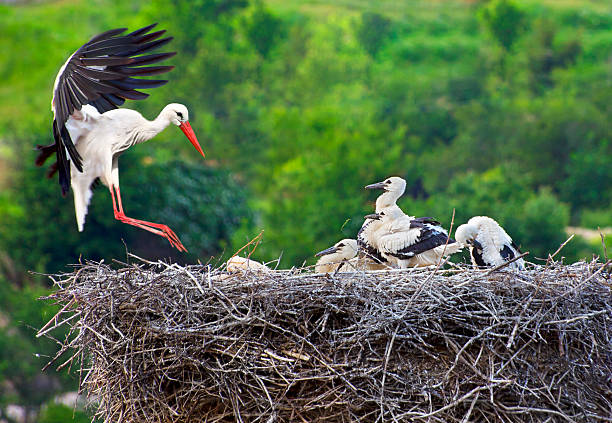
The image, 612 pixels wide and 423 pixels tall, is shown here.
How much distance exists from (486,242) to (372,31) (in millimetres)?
52868

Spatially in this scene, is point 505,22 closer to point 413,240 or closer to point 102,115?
point 413,240

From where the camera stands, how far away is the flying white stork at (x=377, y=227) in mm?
6879

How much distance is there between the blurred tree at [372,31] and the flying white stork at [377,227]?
51.8m

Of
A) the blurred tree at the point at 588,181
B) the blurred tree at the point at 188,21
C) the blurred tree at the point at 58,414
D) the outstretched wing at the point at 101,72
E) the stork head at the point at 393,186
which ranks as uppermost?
the outstretched wing at the point at 101,72

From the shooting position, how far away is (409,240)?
667 cm

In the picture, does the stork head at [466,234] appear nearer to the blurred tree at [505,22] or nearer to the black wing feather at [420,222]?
the black wing feather at [420,222]

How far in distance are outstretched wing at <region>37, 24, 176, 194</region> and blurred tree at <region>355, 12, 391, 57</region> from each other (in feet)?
171

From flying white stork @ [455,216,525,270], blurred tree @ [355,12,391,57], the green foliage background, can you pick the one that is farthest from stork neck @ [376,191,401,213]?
blurred tree @ [355,12,391,57]

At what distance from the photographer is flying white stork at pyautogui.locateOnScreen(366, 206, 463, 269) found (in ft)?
21.8

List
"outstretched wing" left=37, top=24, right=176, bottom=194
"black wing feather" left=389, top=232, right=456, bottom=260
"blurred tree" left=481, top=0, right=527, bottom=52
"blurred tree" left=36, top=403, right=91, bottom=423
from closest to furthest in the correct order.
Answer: "outstretched wing" left=37, top=24, right=176, bottom=194 → "black wing feather" left=389, top=232, right=456, bottom=260 → "blurred tree" left=36, top=403, right=91, bottom=423 → "blurred tree" left=481, top=0, right=527, bottom=52

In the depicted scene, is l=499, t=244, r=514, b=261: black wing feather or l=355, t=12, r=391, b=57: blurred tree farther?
l=355, t=12, r=391, b=57: blurred tree

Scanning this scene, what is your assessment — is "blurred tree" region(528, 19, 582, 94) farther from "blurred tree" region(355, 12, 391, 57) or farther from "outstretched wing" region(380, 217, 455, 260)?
"outstretched wing" region(380, 217, 455, 260)

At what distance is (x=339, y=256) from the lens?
6.96m

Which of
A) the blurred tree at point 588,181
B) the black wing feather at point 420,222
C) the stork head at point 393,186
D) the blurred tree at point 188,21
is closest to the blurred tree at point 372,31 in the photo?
the blurred tree at point 188,21
